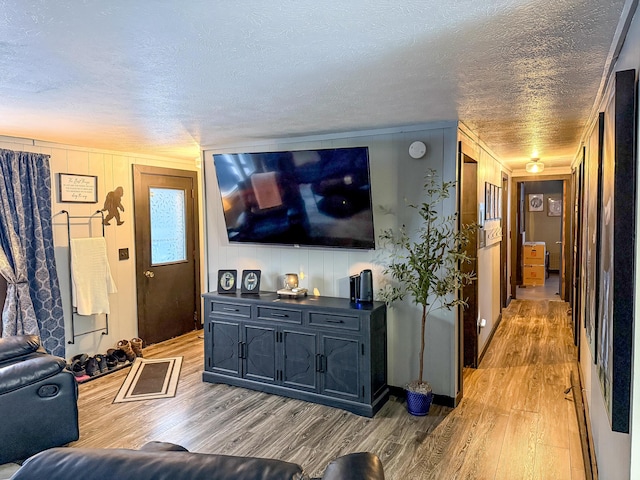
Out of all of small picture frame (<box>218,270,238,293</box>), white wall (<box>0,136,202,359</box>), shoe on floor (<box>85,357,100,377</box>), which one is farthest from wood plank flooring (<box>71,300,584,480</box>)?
small picture frame (<box>218,270,238,293</box>)

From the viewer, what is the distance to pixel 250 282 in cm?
439

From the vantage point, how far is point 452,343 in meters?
3.67

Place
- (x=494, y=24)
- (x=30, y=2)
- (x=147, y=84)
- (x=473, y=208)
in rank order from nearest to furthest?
(x=30, y=2) < (x=494, y=24) < (x=147, y=84) < (x=473, y=208)

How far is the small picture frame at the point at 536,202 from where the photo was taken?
36.7 ft

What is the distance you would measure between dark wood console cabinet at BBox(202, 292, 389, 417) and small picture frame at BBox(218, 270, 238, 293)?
0.12 m

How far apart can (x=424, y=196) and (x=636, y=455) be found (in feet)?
8.44

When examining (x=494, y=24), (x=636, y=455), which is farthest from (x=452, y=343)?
(x=494, y=24)

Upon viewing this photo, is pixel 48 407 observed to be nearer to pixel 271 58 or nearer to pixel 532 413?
pixel 271 58

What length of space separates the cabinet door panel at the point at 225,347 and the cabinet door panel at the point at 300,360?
1.72 ft

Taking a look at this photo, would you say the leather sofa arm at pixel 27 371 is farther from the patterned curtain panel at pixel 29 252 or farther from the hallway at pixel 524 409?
the hallway at pixel 524 409

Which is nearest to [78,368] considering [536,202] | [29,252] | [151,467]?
[29,252]

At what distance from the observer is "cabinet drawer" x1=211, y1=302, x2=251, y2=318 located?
411 cm

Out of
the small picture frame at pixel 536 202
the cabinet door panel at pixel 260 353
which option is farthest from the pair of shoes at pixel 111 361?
the small picture frame at pixel 536 202

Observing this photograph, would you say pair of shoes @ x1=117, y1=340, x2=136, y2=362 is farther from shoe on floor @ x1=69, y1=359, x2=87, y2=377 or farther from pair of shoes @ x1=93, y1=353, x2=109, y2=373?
shoe on floor @ x1=69, y1=359, x2=87, y2=377
